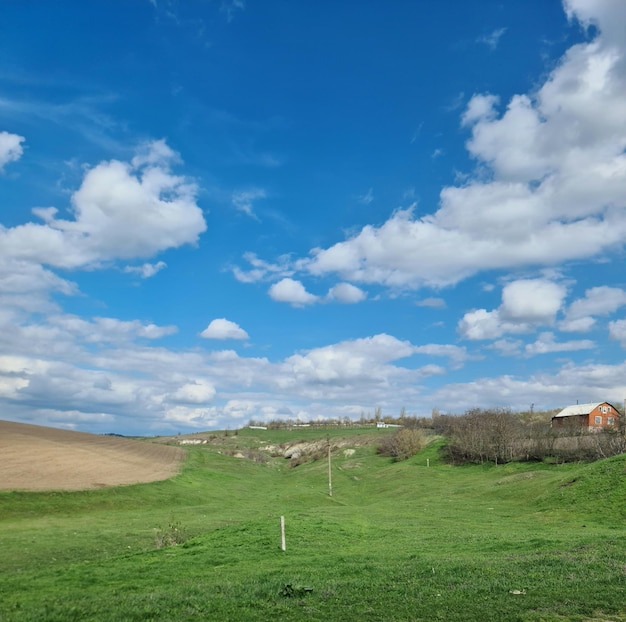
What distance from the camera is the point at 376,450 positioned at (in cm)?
14762

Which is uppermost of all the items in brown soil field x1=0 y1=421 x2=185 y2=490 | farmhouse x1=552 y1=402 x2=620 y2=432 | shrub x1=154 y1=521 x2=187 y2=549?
farmhouse x1=552 y1=402 x2=620 y2=432

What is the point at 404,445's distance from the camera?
132875 mm

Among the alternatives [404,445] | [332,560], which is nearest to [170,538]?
[332,560]

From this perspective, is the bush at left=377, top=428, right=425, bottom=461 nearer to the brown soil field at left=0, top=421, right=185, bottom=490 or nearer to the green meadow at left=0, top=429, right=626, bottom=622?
the brown soil field at left=0, top=421, right=185, bottom=490

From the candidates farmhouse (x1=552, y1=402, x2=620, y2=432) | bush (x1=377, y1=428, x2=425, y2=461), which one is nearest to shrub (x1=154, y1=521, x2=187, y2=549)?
bush (x1=377, y1=428, x2=425, y2=461)

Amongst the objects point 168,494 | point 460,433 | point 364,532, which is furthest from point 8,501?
point 460,433

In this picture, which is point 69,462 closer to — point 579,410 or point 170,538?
point 170,538

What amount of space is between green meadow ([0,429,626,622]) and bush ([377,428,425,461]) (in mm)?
66941

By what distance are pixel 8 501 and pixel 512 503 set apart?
2095 inches

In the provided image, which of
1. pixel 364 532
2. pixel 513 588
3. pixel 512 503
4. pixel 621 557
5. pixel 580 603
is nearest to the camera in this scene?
pixel 580 603

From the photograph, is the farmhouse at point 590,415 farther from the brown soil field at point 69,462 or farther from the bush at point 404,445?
the brown soil field at point 69,462

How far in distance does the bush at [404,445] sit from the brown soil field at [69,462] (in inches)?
2072

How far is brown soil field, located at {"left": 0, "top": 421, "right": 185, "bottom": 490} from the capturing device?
214 ft

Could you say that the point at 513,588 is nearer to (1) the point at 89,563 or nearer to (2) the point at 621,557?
(2) the point at 621,557
